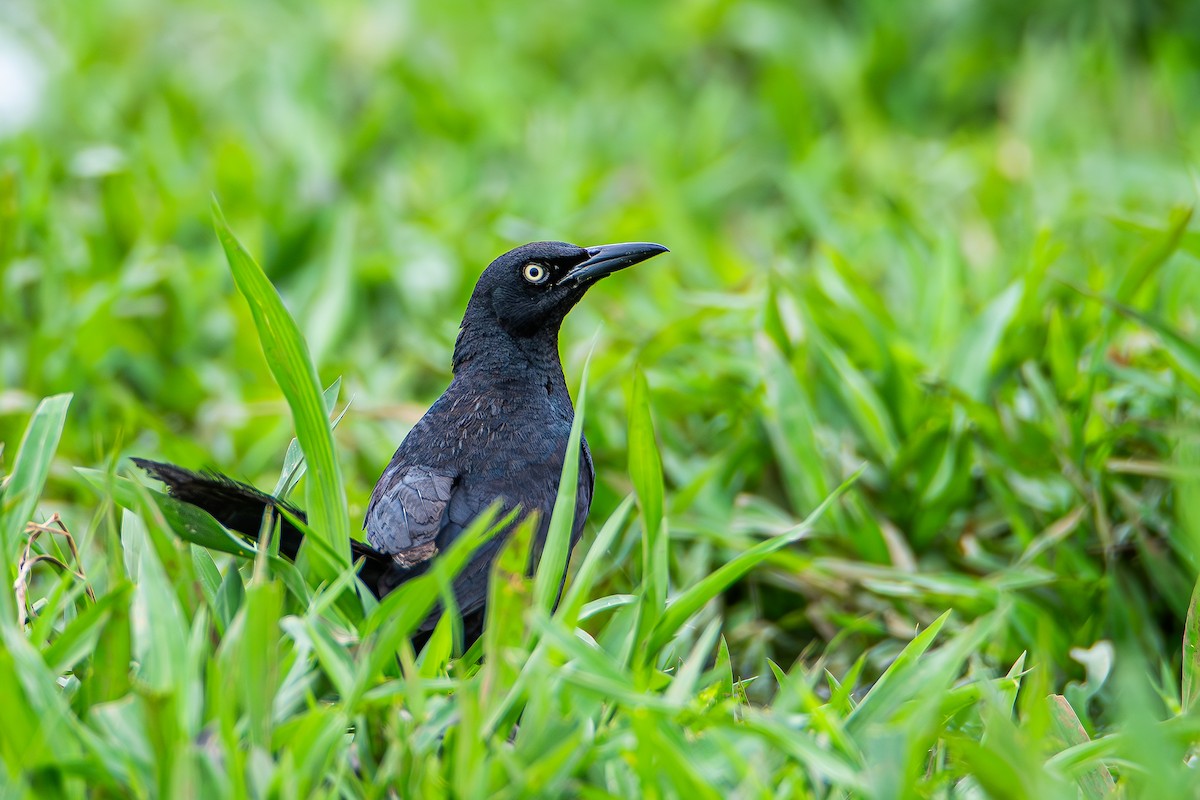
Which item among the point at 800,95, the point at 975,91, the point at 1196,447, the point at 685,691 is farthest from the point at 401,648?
the point at 975,91

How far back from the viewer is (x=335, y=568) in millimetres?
2137

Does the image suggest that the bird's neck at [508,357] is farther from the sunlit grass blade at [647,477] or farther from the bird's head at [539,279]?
the sunlit grass blade at [647,477]

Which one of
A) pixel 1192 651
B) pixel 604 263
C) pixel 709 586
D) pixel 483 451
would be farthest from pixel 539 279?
pixel 1192 651

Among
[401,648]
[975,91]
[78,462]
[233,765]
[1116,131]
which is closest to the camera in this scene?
[233,765]

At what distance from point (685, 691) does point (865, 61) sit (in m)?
5.52

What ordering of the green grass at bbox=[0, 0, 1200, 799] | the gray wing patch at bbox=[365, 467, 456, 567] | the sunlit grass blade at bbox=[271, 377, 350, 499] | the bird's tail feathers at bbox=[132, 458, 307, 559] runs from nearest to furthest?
the green grass at bbox=[0, 0, 1200, 799], the bird's tail feathers at bbox=[132, 458, 307, 559], the sunlit grass blade at bbox=[271, 377, 350, 499], the gray wing patch at bbox=[365, 467, 456, 567]

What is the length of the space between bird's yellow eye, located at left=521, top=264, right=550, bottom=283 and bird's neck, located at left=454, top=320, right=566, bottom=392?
0.42 feet

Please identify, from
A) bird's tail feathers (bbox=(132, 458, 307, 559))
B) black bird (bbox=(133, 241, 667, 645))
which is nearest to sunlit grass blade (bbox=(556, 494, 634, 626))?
black bird (bbox=(133, 241, 667, 645))

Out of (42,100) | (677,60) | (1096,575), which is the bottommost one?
(1096,575)

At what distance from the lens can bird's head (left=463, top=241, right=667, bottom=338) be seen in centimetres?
279

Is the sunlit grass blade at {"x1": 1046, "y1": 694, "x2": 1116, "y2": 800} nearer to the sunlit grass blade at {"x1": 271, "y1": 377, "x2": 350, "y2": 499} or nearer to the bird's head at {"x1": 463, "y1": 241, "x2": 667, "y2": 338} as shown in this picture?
the bird's head at {"x1": 463, "y1": 241, "x2": 667, "y2": 338}

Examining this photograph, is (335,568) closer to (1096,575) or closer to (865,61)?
(1096,575)

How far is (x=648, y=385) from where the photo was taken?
2.86 m

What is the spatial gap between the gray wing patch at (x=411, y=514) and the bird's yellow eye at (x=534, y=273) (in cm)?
53
